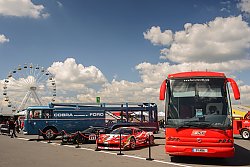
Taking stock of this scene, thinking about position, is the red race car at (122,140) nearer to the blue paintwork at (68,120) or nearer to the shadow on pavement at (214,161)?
the shadow on pavement at (214,161)

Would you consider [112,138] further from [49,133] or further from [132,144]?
[49,133]

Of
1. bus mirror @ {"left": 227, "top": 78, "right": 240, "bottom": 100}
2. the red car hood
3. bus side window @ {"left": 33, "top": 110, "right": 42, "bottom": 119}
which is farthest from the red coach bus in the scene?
bus side window @ {"left": 33, "top": 110, "right": 42, "bottom": 119}

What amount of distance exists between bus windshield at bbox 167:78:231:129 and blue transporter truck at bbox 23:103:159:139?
37.2 ft

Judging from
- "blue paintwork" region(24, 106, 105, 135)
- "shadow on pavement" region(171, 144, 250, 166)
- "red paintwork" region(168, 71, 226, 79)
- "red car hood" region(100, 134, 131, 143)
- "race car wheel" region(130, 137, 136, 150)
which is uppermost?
"red paintwork" region(168, 71, 226, 79)

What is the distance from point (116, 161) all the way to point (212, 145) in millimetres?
3839

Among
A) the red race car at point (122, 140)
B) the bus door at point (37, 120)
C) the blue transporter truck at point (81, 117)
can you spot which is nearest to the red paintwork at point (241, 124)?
the blue transporter truck at point (81, 117)

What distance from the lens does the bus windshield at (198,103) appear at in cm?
1057

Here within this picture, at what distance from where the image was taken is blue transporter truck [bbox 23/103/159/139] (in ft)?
74.3

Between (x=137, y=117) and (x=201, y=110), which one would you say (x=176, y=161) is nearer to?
(x=201, y=110)

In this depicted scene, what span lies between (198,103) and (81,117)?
14.1m

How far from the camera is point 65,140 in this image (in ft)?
63.9

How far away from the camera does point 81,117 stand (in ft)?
77.0

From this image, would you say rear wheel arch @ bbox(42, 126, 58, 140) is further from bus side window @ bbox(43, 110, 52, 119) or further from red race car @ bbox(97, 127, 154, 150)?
red race car @ bbox(97, 127, 154, 150)

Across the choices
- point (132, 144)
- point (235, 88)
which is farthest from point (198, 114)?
point (132, 144)
